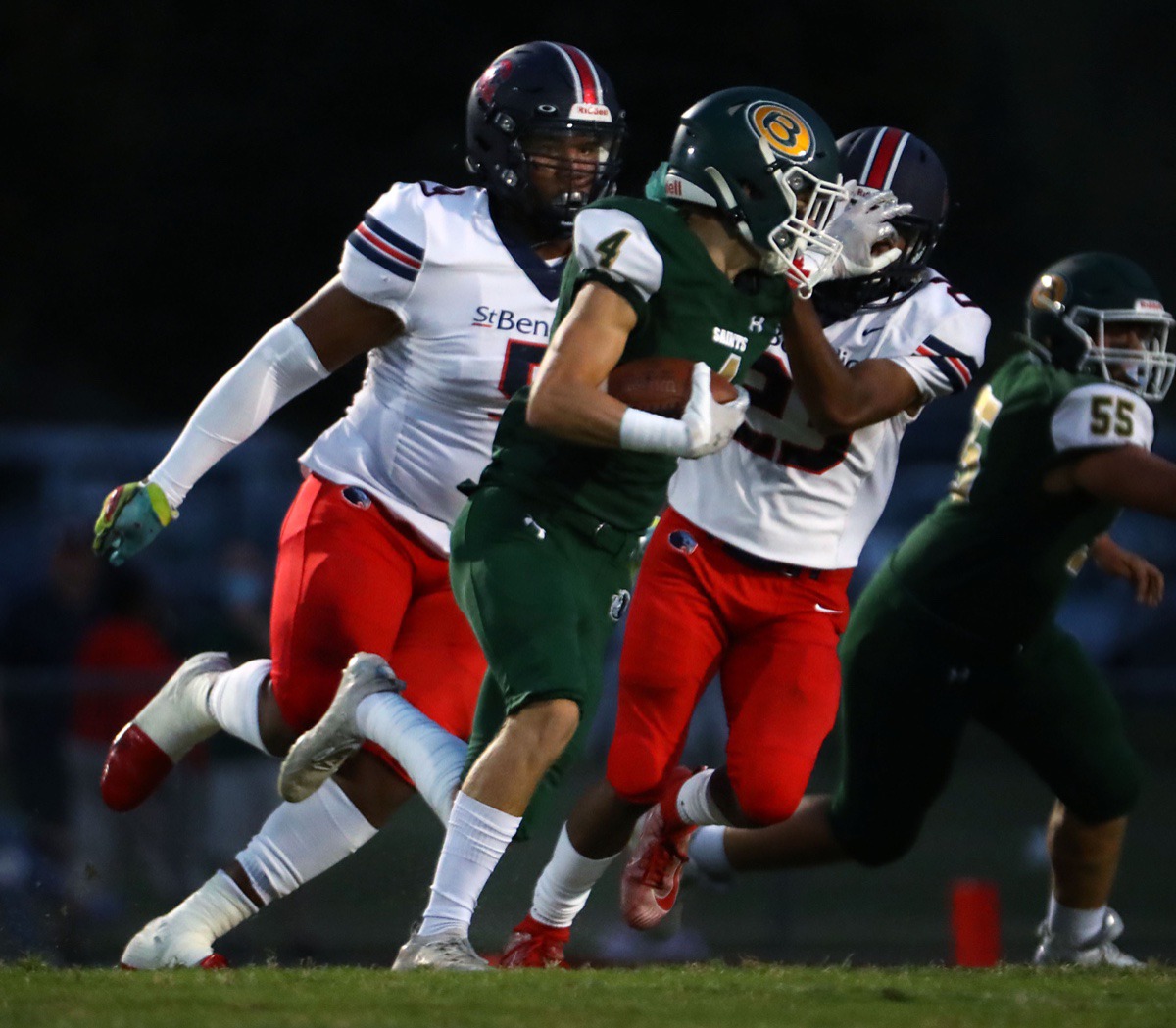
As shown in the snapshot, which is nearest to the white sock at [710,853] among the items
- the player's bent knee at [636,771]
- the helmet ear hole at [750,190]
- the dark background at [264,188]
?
the player's bent knee at [636,771]

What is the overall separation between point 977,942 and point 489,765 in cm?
299

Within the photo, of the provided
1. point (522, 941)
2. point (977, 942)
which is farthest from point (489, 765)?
point (977, 942)

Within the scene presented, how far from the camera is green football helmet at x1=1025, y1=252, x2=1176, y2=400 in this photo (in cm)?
564

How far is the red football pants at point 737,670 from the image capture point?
17.6ft

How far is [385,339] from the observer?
17.7ft

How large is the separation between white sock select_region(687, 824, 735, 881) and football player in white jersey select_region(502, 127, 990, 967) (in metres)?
0.48

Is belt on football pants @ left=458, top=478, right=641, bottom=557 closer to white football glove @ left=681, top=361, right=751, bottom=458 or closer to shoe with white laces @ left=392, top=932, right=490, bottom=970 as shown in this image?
white football glove @ left=681, top=361, right=751, bottom=458

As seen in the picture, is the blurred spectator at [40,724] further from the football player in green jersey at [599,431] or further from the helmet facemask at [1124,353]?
the helmet facemask at [1124,353]

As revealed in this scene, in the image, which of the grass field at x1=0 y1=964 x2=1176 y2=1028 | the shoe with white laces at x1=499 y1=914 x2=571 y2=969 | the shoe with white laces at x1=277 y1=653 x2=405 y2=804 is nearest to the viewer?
the grass field at x1=0 y1=964 x2=1176 y2=1028

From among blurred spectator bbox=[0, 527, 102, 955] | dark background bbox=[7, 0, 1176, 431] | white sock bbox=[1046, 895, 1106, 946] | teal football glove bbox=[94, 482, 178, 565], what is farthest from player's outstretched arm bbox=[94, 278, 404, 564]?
dark background bbox=[7, 0, 1176, 431]

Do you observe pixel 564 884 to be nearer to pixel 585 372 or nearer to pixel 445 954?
pixel 445 954

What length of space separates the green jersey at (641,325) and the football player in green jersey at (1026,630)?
3.51ft

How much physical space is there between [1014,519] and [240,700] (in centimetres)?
204

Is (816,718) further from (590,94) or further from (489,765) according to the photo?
(590,94)
